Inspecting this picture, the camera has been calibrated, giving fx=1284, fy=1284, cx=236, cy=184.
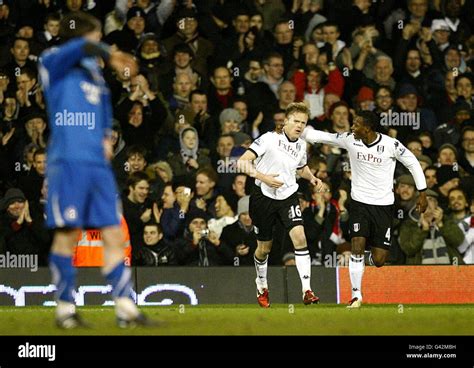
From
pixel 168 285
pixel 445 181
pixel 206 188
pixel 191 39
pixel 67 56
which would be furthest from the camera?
pixel 191 39

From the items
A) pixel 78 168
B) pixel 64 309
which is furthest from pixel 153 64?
pixel 64 309

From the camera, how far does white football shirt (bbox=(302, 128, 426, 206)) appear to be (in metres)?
15.2

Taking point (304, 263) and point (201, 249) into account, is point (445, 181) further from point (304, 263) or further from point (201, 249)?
point (304, 263)

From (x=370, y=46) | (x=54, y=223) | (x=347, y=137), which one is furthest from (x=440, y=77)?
(x=54, y=223)

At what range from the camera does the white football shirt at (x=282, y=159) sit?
15039 millimetres

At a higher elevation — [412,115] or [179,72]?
[179,72]

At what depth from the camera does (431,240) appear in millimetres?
17812

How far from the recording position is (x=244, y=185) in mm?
18344

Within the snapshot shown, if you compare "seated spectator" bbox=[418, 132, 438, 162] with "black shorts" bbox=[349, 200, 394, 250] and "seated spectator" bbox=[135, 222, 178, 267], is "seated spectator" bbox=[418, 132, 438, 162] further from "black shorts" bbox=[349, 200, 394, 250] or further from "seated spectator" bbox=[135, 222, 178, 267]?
"seated spectator" bbox=[135, 222, 178, 267]

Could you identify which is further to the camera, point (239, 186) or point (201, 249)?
point (239, 186)

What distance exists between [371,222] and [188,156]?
14.6 ft
